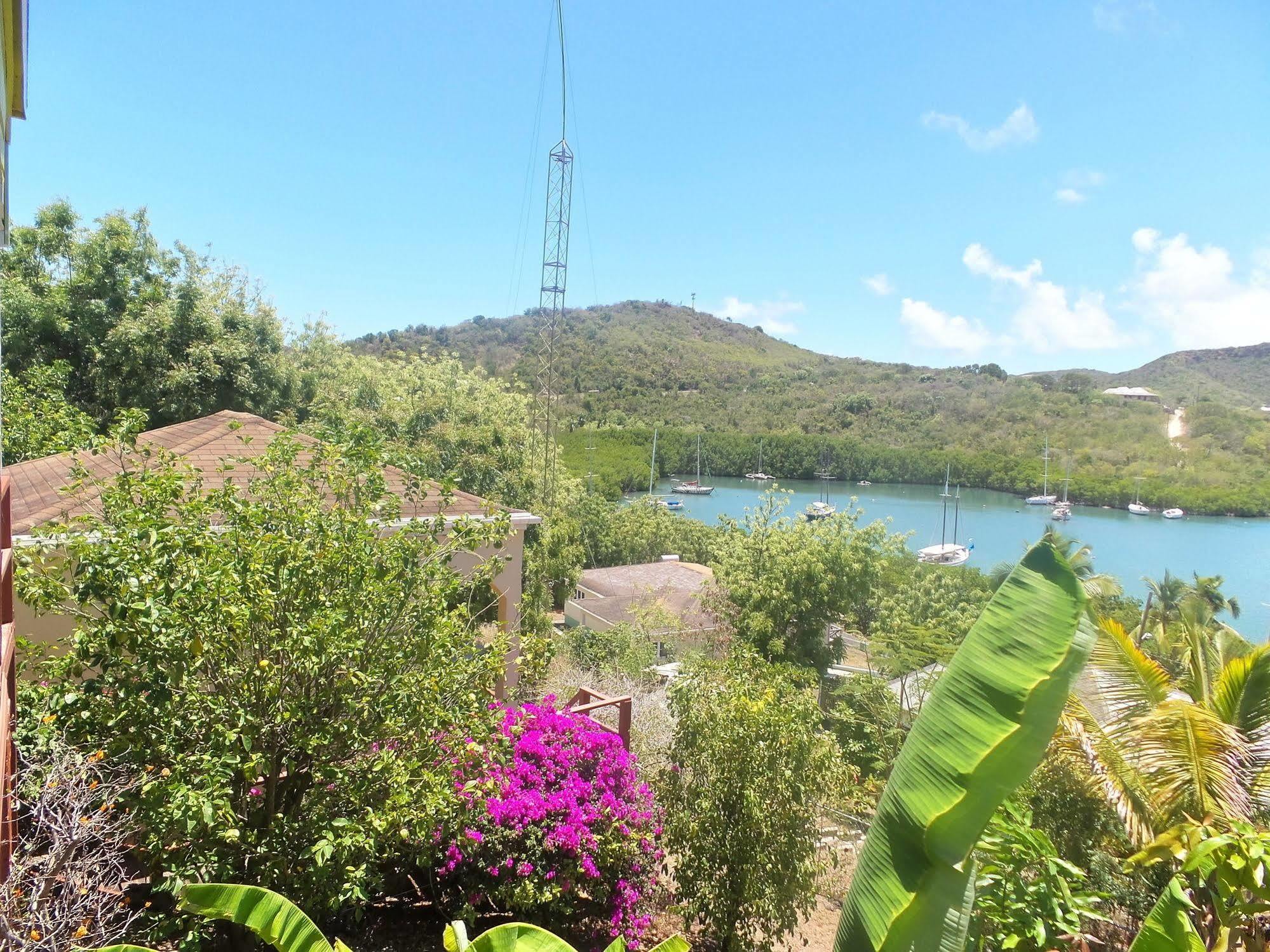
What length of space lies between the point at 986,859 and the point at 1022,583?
248cm

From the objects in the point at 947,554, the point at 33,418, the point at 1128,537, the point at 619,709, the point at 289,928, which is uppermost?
the point at 33,418

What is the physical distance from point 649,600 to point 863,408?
46.8 metres

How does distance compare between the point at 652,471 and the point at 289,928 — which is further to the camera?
the point at 652,471

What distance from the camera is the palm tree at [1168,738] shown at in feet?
16.6

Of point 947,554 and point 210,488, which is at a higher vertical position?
point 210,488

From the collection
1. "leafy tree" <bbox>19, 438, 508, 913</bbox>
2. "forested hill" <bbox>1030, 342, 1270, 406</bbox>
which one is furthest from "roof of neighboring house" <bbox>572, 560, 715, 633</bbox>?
"forested hill" <bbox>1030, 342, 1270, 406</bbox>

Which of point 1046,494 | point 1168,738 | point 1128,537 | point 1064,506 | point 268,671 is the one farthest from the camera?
point 1046,494

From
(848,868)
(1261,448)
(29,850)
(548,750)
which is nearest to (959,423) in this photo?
(1261,448)

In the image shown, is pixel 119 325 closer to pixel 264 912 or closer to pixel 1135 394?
pixel 264 912

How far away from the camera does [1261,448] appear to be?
1678 inches

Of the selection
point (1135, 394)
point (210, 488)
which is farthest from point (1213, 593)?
point (210, 488)

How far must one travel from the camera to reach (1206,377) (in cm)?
5294

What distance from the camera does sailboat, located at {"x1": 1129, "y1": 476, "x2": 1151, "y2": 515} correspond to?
43.8 meters

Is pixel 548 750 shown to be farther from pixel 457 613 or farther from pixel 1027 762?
pixel 1027 762
